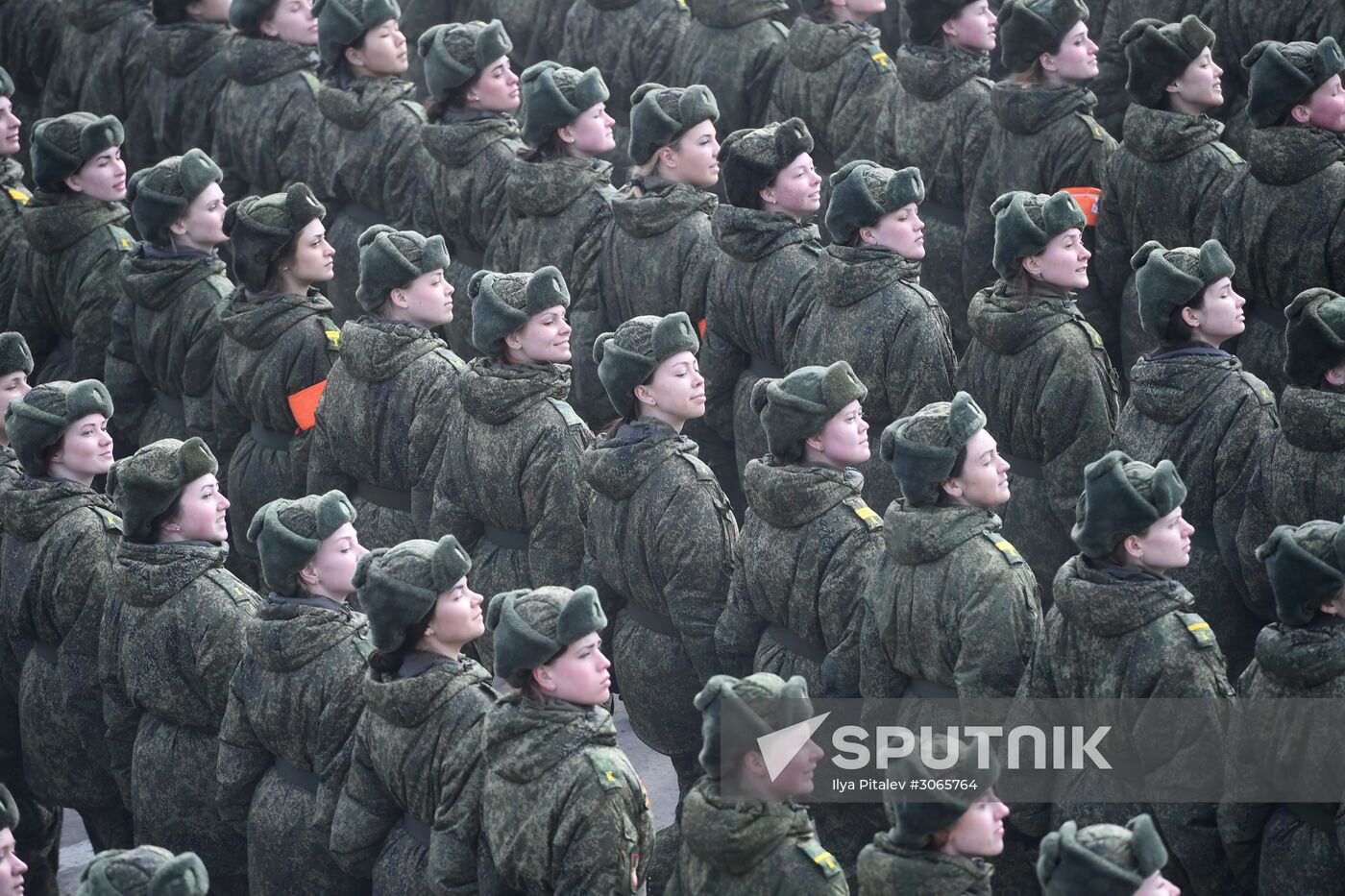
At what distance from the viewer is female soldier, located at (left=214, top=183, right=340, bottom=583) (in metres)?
9.42

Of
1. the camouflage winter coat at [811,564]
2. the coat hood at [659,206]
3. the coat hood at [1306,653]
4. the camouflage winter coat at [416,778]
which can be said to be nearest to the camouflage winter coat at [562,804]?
the camouflage winter coat at [416,778]

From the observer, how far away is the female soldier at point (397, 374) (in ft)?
29.3

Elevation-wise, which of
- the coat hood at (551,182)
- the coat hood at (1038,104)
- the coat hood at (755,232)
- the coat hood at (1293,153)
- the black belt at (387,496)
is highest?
the coat hood at (1293,153)

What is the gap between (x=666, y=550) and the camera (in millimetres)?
7941

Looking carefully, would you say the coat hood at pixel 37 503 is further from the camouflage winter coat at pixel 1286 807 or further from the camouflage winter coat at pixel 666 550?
the camouflage winter coat at pixel 1286 807

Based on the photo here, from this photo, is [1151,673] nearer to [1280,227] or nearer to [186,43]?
[1280,227]

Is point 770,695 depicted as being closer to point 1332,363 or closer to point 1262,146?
point 1332,363

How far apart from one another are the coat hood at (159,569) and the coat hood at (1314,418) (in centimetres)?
390

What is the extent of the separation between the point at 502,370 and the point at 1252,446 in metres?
2.84

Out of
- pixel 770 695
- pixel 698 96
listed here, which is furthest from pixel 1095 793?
pixel 698 96

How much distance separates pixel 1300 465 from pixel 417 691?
324cm

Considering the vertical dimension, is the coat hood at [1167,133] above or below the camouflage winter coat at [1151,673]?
above

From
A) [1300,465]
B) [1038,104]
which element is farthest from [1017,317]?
[1038,104]

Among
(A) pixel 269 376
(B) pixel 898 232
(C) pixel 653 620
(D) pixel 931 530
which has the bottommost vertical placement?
(C) pixel 653 620
